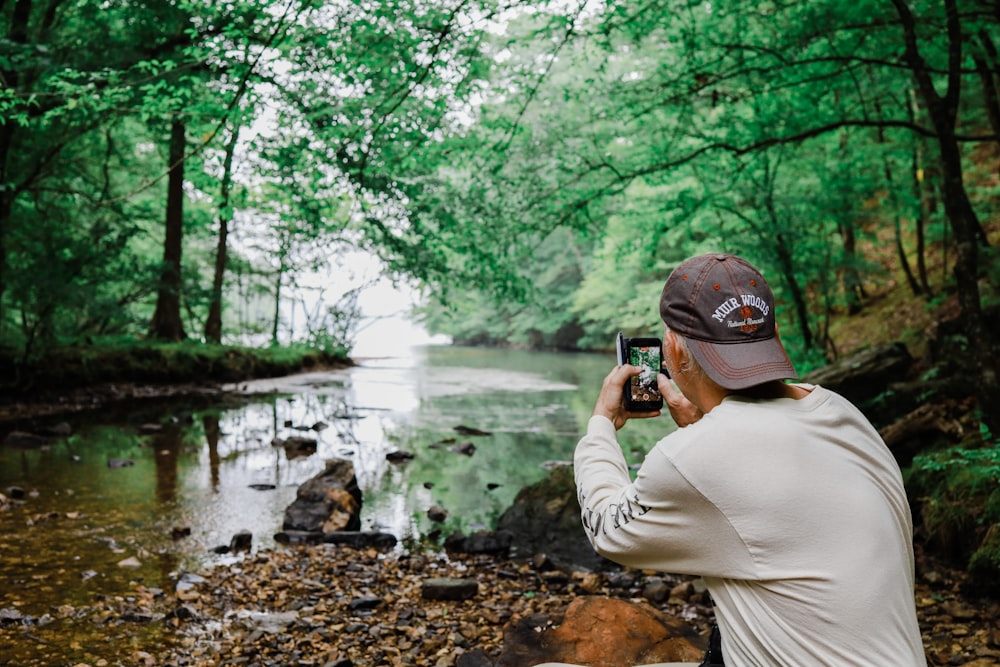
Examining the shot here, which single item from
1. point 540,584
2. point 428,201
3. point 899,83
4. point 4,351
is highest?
point 899,83

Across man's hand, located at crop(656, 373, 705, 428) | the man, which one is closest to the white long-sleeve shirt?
the man

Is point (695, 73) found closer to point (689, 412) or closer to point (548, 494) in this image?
point (548, 494)

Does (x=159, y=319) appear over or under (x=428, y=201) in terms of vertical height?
under

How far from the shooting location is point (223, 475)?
8.51 meters

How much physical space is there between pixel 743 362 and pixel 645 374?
474mm

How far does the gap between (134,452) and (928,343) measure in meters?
10.7

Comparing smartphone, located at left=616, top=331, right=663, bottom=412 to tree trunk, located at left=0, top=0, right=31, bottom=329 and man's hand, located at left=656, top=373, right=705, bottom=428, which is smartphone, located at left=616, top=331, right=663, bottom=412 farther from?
tree trunk, located at left=0, top=0, right=31, bottom=329

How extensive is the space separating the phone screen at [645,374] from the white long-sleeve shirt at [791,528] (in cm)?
45

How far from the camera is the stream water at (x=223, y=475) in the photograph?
17.6 ft

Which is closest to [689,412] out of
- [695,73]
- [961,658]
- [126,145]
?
[961,658]

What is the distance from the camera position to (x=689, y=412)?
2090 millimetres

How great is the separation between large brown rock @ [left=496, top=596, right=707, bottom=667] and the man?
75.3 inches

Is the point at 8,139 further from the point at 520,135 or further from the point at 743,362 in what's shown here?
the point at 743,362

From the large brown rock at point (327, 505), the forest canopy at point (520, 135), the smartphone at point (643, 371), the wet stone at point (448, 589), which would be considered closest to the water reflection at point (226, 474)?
the large brown rock at point (327, 505)
